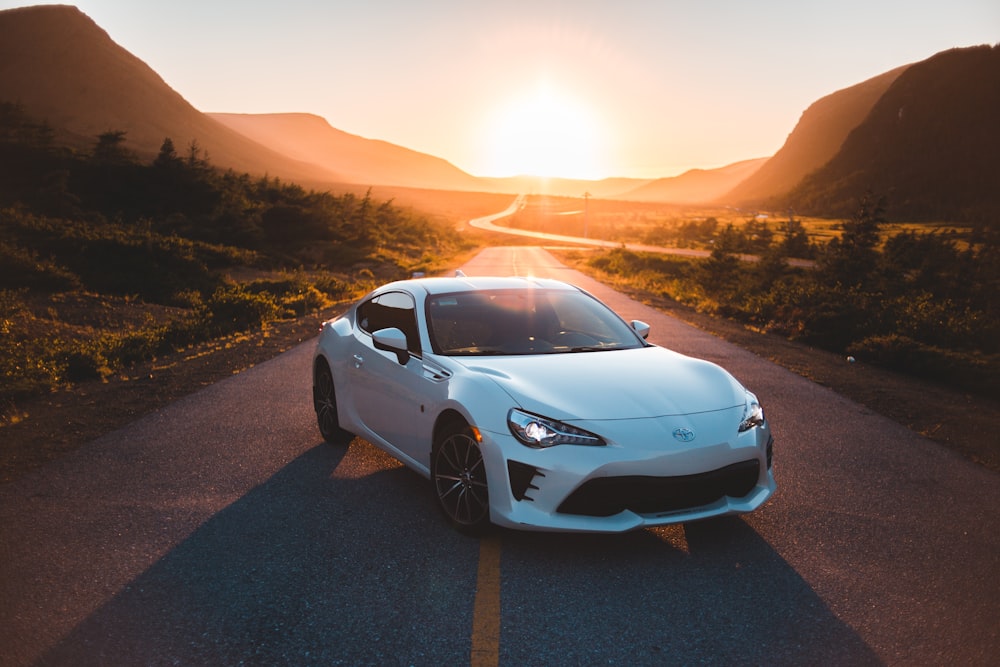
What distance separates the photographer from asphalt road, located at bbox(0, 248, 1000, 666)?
3.22 m

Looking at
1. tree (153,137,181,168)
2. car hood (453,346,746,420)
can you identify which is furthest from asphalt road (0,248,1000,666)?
tree (153,137,181,168)

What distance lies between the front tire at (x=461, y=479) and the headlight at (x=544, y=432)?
309 mm

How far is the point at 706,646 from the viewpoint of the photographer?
10.6ft

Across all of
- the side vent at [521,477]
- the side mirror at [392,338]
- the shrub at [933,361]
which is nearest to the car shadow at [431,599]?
the side vent at [521,477]

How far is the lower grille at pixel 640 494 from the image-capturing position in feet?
12.9

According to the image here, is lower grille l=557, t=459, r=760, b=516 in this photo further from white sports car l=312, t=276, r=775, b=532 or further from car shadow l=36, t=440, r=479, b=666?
car shadow l=36, t=440, r=479, b=666

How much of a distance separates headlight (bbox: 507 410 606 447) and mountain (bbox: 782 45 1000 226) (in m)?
119

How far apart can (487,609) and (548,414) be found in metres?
1.05

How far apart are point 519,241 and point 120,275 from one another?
7632 centimetres

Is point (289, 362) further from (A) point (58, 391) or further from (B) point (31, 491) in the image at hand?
(B) point (31, 491)

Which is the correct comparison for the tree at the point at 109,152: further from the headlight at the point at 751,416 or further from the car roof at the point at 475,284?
the headlight at the point at 751,416

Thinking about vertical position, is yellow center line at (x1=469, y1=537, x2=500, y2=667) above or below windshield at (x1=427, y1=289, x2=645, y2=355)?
below

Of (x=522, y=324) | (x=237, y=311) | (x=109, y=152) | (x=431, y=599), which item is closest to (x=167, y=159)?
(x=109, y=152)

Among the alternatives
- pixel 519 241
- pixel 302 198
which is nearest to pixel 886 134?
pixel 519 241
